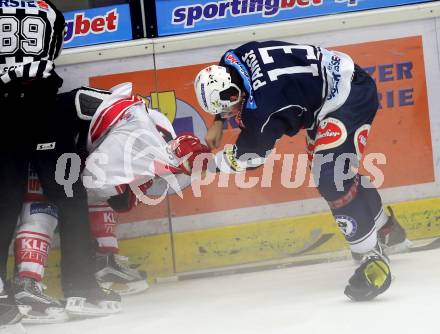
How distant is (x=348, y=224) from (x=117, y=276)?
3.70ft

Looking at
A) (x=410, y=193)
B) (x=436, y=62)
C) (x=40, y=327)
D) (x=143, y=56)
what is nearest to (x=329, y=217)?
(x=410, y=193)

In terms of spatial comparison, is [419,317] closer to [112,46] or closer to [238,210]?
[238,210]

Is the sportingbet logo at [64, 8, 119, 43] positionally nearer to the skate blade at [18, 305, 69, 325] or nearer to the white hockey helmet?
the white hockey helmet

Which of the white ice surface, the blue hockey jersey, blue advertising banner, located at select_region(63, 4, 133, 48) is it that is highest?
blue advertising banner, located at select_region(63, 4, 133, 48)

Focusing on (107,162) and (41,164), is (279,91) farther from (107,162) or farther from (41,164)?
(41,164)

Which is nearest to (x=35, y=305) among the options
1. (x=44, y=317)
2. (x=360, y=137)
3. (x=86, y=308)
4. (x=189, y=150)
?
(x=44, y=317)

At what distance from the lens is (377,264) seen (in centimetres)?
327

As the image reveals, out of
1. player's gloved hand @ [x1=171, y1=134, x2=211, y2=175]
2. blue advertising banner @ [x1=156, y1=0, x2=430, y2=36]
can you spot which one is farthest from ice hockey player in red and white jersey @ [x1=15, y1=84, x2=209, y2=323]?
blue advertising banner @ [x1=156, y1=0, x2=430, y2=36]

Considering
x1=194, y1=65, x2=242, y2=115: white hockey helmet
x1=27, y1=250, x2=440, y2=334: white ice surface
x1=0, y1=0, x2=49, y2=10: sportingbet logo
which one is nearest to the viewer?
x1=27, y1=250, x2=440, y2=334: white ice surface

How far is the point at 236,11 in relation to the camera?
415 centimetres

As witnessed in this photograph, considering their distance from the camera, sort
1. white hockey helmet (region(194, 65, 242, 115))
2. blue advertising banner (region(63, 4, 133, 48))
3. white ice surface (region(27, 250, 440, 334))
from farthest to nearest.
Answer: blue advertising banner (region(63, 4, 133, 48)) < white hockey helmet (region(194, 65, 242, 115)) < white ice surface (region(27, 250, 440, 334))

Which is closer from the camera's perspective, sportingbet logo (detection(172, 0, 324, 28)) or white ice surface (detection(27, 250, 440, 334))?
white ice surface (detection(27, 250, 440, 334))

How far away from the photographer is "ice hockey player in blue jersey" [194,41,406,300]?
3.29 metres

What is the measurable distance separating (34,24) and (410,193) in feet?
6.20
